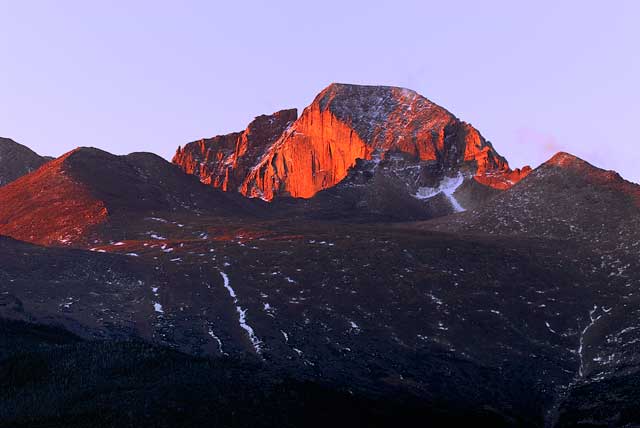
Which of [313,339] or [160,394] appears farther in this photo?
[313,339]

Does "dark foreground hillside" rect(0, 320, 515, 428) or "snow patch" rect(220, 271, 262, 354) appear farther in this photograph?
"snow patch" rect(220, 271, 262, 354)

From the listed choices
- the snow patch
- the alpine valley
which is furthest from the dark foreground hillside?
the snow patch

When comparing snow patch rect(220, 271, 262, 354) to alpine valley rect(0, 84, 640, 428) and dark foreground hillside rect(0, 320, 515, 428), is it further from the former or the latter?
dark foreground hillside rect(0, 320, 515, 428)

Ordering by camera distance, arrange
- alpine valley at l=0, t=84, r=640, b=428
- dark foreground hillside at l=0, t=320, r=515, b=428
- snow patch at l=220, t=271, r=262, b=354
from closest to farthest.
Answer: dark foreground hillside at l=0, t=320, r=515, b=428 → alpine valley at l=0, t=84, r=640, b=428 → snow patch at l=220, t=271, r=262, b=354

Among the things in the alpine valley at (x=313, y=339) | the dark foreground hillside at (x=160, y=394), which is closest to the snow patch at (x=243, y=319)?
the alpine valley at (x=313, y=339)

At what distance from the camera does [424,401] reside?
13250 centimetres

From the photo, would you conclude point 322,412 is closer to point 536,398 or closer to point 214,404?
point 214,404

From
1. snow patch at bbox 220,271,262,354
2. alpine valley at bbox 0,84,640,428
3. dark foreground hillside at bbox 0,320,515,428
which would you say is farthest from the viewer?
snow patch at bbox 220,271,262,354

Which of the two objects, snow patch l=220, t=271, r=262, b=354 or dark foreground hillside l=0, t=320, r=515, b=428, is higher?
snow patch l=220, t=271, r=262, b=354

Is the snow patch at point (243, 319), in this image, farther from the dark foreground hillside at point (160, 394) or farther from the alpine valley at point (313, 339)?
the dark foreground hillside at point (160, 394)

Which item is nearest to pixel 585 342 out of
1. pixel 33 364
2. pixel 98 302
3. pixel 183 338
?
pixel 183 338

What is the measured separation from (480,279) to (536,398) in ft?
158

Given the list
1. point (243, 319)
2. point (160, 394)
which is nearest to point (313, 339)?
point (243, 319)

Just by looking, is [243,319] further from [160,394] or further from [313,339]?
[160,394]
